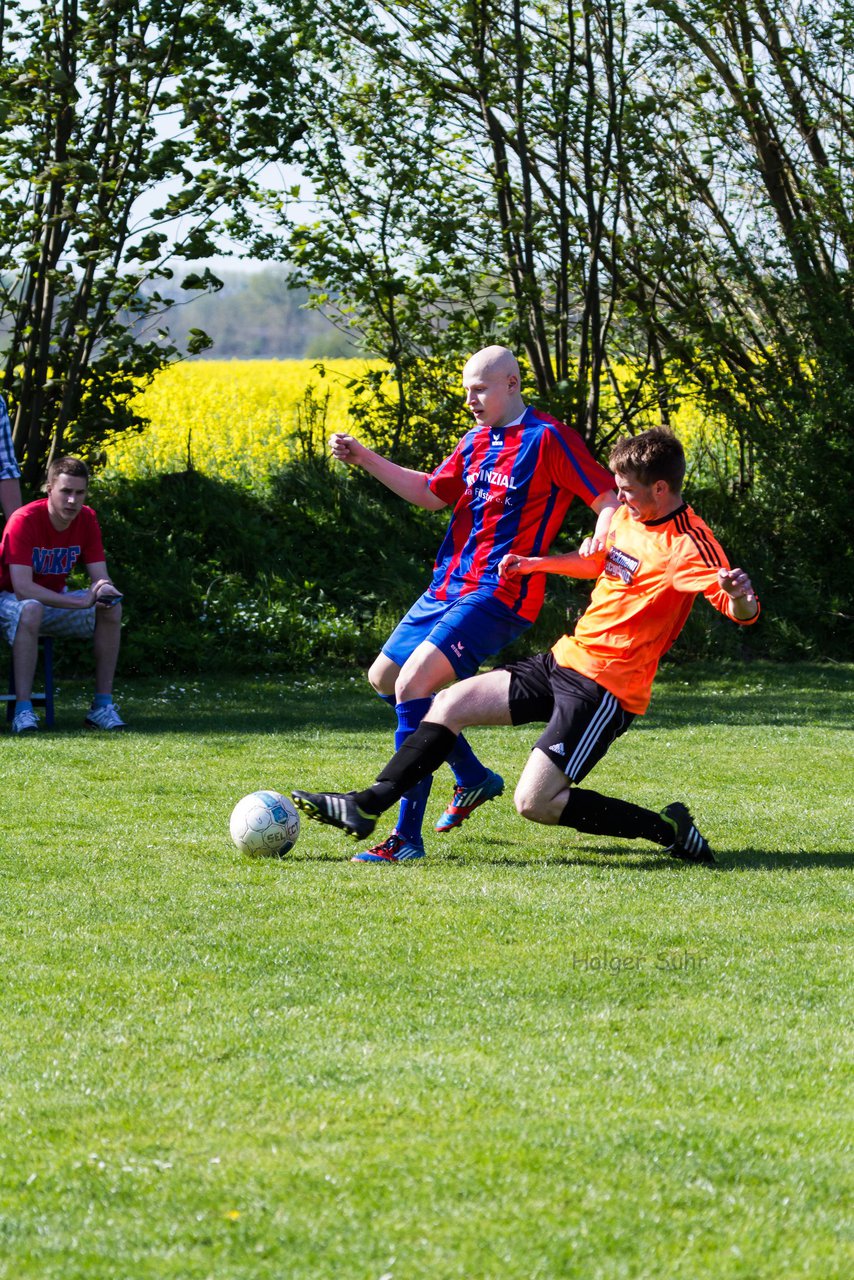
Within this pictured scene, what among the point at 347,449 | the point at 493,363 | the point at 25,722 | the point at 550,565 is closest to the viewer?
the point at 550,565

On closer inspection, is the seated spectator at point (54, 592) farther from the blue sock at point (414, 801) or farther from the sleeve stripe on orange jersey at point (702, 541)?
the sleeve stripe on orange jersey at point (702, 541)

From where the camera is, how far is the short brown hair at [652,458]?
5.85m

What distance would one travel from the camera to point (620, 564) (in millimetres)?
6078

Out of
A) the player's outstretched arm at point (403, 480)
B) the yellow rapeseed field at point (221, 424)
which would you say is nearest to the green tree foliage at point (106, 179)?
the yellow rapeseed field at point (221, 424)

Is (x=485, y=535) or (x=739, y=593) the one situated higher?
(x=485, y=535)

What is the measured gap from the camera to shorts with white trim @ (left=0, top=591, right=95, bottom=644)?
9.60 metres

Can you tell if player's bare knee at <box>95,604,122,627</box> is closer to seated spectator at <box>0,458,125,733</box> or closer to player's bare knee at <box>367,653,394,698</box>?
seated spectator at <box>0,458,125,733</box>

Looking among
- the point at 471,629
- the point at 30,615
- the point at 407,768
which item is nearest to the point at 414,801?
the point at 407,768

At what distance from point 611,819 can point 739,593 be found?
1.27 metres

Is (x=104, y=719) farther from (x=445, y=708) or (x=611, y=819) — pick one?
(x=611, y=819)

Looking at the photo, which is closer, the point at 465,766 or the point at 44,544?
the point at 465,766

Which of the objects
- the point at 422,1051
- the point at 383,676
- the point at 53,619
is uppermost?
the point at 383,676

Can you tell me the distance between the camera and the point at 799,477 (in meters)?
14.5

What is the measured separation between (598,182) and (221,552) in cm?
497
